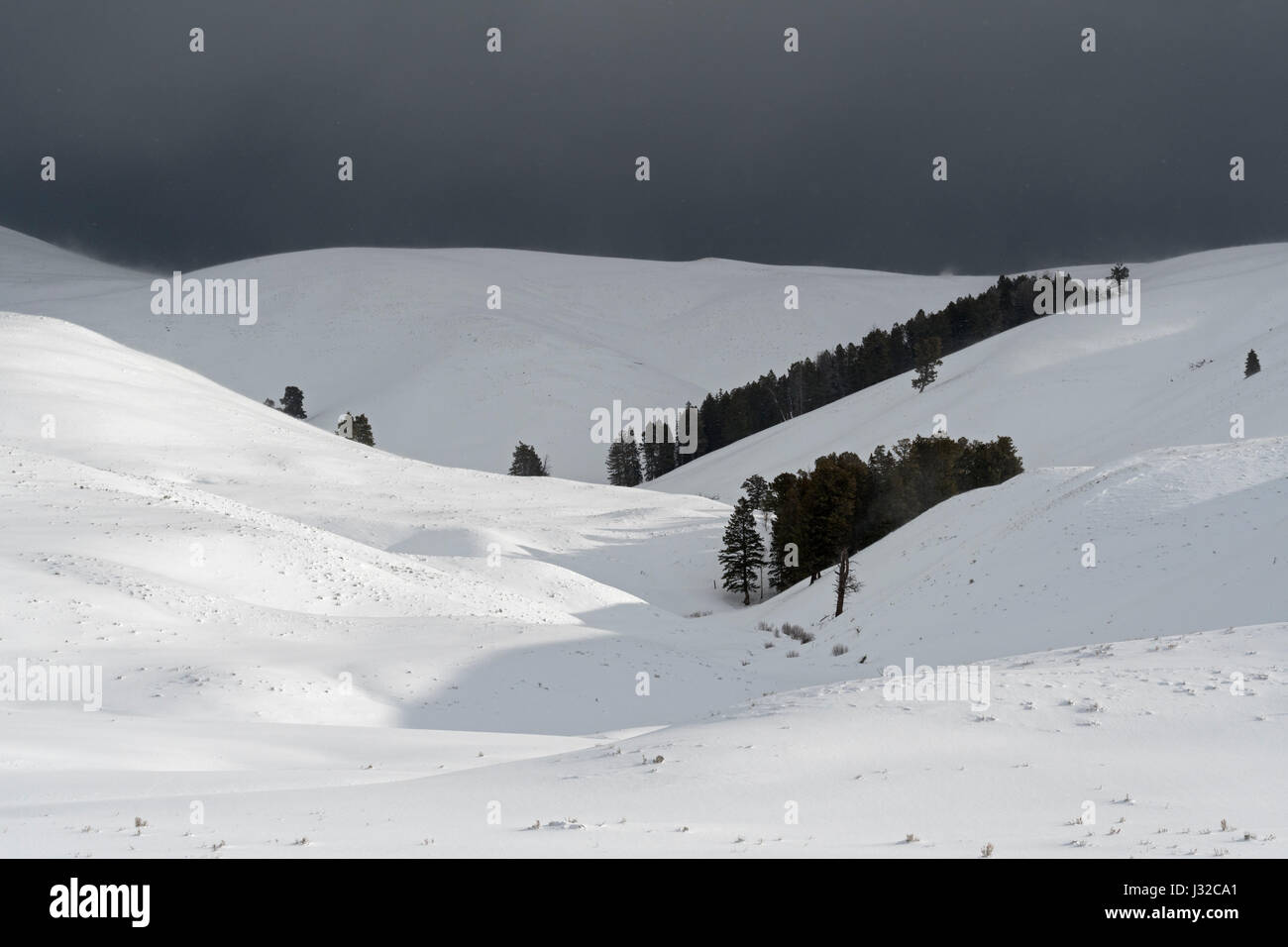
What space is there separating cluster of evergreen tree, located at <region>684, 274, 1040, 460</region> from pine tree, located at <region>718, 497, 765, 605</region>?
242 feet

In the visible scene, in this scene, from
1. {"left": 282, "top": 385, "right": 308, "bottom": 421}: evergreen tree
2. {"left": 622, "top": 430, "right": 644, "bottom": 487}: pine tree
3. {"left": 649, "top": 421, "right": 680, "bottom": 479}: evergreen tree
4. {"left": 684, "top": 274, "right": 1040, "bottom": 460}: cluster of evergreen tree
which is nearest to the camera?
{"left": 622, "top": 430, "right": 644, "bottom": 487}: pine tree

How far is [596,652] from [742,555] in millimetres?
A: 34548

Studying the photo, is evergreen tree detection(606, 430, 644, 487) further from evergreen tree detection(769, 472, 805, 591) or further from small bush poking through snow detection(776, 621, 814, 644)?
small bush poking through snow detection(776, 621, 814, 644)

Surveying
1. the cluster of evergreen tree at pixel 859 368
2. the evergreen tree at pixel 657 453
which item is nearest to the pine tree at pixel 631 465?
the evergreen tree at pixel 657 453

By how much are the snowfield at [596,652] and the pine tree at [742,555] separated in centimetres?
219

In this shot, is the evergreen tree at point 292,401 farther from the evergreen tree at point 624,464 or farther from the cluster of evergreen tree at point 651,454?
the evergreen tree at point 624,464

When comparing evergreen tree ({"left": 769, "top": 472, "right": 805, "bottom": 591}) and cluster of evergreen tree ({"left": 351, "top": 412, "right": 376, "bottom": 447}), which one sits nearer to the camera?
evergreen tree ({"left": 769, "top": 472, "right": 805, "bottom": 591})

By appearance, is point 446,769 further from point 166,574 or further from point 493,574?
point 493,574

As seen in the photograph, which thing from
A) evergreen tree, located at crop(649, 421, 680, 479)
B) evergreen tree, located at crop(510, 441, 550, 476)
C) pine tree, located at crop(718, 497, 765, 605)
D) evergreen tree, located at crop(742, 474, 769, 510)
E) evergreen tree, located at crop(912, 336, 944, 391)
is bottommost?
pine tree, located at crop(718, 497, 765, 605)

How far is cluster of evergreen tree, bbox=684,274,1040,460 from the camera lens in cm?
14025

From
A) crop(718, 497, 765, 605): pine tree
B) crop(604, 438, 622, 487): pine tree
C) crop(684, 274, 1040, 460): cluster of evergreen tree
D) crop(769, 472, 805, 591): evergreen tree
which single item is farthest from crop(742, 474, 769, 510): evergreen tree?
crop(684, 274, 1040, 460): cluster of evergreen tree

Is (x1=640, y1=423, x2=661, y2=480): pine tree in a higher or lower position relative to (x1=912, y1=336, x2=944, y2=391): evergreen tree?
lower
